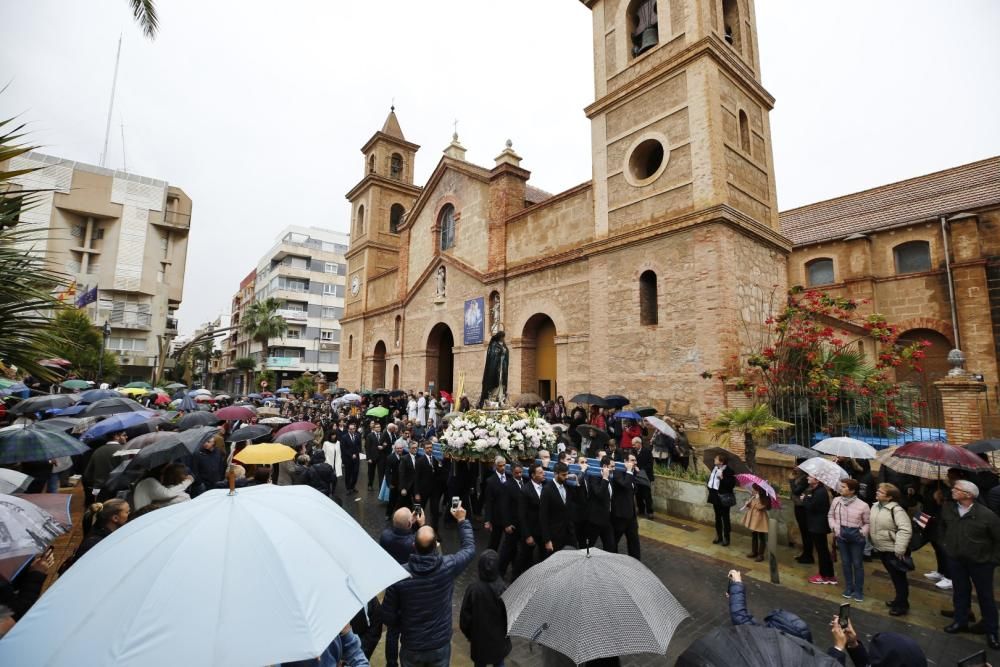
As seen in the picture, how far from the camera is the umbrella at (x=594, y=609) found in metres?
2.72

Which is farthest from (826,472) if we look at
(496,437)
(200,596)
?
(200,596)

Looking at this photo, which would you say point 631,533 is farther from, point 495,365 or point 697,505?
point 495,365

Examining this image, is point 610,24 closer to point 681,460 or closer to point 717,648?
point 681,460

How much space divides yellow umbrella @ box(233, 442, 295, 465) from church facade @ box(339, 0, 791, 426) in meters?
6.38

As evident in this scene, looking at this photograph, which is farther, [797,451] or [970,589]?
[797,451]

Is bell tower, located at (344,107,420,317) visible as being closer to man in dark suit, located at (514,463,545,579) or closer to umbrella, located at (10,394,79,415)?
umbrella, located at (10,394,79,415)

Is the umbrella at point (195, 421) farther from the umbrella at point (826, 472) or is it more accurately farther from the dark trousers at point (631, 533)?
the umbrella at point (826, 472)

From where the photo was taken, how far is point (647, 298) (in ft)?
46.7

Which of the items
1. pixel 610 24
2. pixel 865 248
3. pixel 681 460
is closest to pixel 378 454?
pixel 681 460

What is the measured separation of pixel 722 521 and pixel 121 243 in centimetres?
4907

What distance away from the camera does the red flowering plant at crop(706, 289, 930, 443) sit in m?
10.6

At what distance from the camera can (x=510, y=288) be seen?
62.6ft

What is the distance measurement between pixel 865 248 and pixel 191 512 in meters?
25.1

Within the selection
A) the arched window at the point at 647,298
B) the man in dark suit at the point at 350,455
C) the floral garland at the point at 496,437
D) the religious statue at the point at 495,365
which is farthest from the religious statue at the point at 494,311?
the floral garland at the point at 496,437
